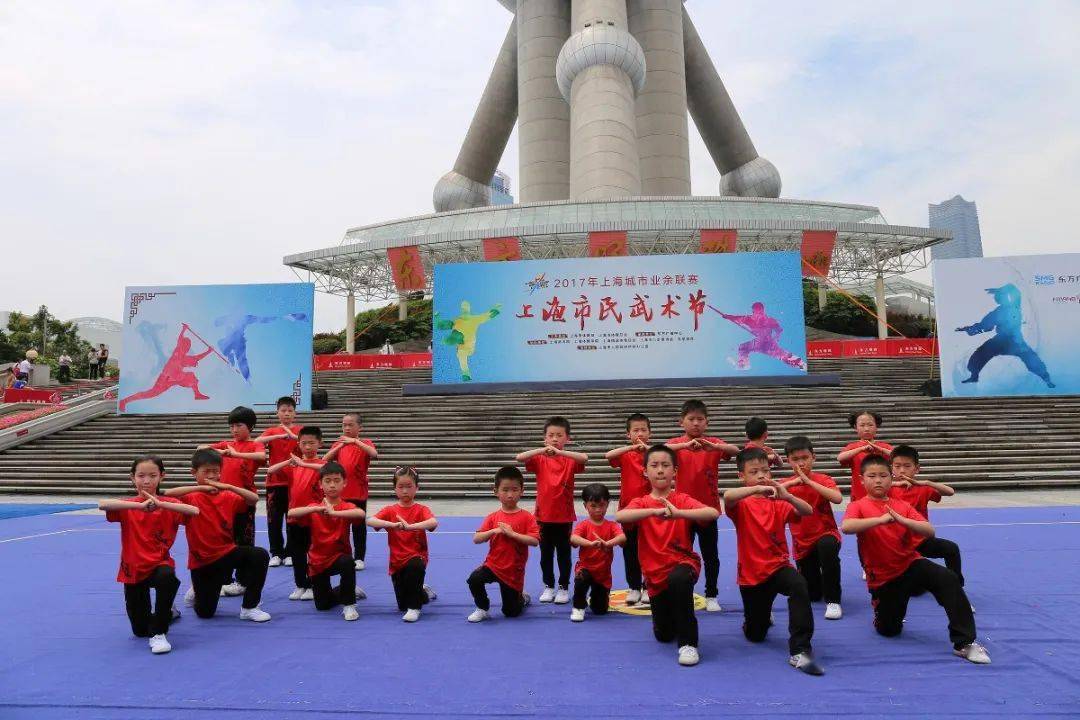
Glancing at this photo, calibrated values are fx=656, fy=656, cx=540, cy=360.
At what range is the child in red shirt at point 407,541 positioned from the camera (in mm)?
4477

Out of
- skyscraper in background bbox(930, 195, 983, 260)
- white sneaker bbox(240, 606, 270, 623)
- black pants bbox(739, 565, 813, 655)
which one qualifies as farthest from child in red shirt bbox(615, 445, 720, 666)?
skyscraper in background bbox(930, 195, 983, 260)

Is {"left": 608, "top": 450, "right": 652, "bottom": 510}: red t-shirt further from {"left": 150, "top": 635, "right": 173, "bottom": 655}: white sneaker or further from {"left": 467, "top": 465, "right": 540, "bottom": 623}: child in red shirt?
{"left": 150, "top": 635, "right": 173, "bottom": 655}: white sneaker

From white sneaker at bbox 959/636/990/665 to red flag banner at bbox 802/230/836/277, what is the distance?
2889 cm

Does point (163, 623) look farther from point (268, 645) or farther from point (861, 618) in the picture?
point (861, 618)

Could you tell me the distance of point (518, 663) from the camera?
3.56 m

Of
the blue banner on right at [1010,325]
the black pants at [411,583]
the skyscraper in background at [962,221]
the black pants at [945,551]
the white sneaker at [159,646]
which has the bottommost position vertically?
the white sneaker at [159,646]

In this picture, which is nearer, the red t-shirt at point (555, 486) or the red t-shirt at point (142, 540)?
the red t-shirt at point (142, 540)

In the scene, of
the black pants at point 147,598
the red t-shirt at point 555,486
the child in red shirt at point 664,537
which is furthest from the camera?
the red t-shirt at point 555,486

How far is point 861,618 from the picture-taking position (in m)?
4.24

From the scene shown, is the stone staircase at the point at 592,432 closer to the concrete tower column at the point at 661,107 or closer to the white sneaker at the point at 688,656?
the white sneaker at the point at 688,656

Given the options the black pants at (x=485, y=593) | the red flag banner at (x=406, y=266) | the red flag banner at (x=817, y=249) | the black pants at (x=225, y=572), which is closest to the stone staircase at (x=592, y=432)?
the black pants at (x=225, y=572)

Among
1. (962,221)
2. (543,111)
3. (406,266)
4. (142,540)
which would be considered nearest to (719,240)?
(406,266)

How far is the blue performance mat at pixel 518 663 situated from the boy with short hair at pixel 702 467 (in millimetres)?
381

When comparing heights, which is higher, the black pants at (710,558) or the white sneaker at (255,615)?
the black pants at (710,558)
